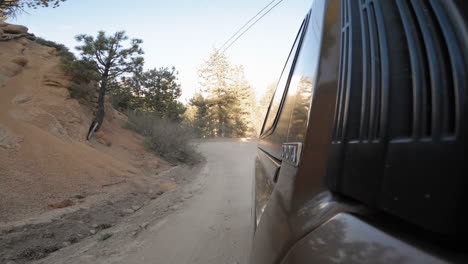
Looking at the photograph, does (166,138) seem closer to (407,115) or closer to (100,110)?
(100,110)

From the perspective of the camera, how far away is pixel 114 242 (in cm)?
374

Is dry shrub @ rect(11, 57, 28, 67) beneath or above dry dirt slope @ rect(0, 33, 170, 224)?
above

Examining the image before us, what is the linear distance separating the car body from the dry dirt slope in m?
5.61

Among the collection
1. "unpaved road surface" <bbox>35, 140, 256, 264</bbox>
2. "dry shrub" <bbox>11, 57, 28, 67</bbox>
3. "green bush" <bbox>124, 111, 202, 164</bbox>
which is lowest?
"unpaved road surface" <bbox>35, 140, 256, 264</bbox>

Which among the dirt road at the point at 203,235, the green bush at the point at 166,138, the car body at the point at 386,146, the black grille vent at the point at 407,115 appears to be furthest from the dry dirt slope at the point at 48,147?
the black grille vent at the point at 407,115

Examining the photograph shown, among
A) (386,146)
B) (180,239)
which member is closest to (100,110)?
(180,239)

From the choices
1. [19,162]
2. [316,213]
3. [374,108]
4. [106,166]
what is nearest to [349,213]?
[316,213]

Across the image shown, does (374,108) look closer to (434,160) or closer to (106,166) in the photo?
(434,160)

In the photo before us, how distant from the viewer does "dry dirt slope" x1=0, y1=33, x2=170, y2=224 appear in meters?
6.12

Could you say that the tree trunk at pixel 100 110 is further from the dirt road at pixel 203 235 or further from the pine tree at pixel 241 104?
the pine tree at pixel 241 104

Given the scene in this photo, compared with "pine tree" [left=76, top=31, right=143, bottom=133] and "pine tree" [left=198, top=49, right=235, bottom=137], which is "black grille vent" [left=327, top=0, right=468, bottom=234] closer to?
"pine tree" [left=76, top=31, right=143, bottom=133]

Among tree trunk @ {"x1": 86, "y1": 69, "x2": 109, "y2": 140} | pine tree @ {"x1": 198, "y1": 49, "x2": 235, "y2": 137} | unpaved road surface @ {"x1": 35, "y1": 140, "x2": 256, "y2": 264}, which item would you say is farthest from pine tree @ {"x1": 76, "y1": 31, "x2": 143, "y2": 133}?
pine tree @ {"x1": 198, "y1": 49, "x2": 235, "y2": 137}

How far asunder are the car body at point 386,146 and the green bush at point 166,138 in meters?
12.8

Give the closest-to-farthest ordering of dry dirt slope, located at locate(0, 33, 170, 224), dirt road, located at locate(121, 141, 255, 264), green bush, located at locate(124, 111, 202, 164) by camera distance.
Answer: dirt road, located at locate(121, 141, 255, 264) → dry dirt slope, located at locate(0, 33, 170, 224) → green bush, located at locate(124, 111, 202, 164)
